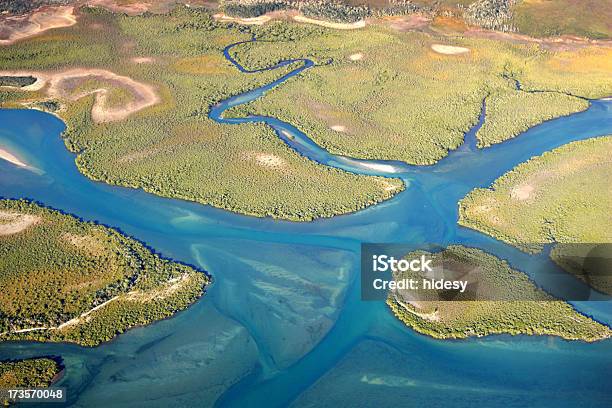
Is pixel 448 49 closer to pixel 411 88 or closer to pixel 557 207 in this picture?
pixel 411 88

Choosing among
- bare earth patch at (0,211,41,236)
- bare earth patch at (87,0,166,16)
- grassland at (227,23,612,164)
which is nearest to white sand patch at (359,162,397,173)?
grassland at (227,23,612,164)

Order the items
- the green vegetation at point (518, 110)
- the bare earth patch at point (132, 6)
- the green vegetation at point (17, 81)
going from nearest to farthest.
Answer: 1. the green vegetation at point (518, 110)
2. the green vegetation at point (17, 81)
3. the bare earth patch at point (132, 6)

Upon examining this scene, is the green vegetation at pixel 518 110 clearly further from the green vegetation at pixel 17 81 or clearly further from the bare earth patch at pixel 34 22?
the bare earth patch at pixel 34 22

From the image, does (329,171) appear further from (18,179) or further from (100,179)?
(18,179)

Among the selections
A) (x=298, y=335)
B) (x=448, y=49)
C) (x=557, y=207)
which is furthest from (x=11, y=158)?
(x=448, y=49)

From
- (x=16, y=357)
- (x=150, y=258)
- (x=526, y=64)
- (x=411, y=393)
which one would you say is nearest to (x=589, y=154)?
(x=526, y=64)

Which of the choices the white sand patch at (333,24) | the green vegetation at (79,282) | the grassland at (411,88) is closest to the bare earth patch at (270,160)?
the grassland at (411,88)
